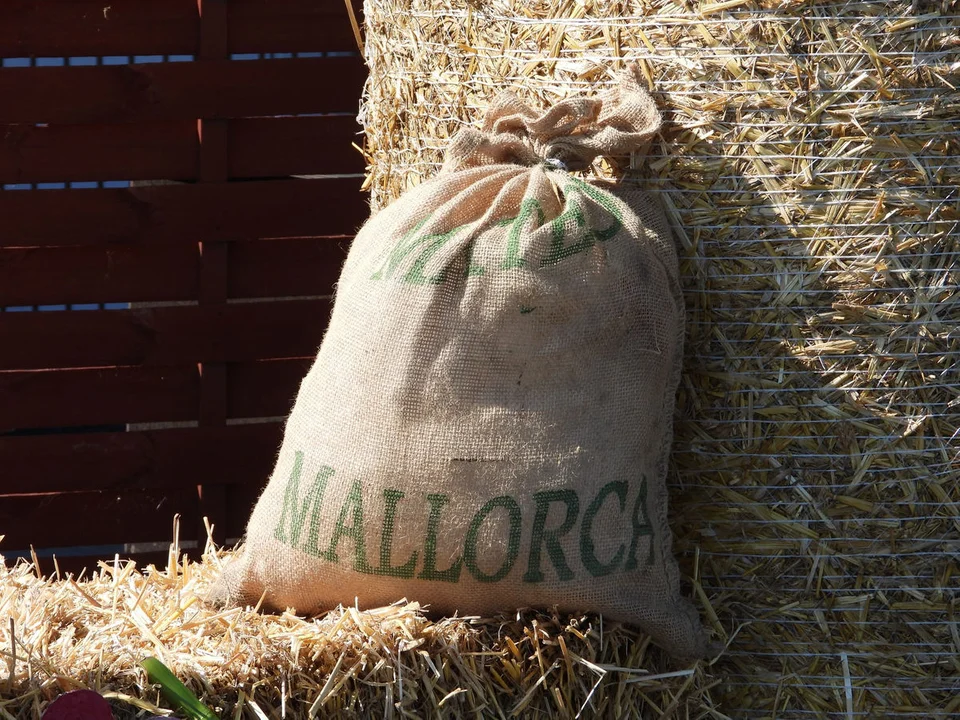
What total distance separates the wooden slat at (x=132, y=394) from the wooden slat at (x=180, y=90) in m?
0.73

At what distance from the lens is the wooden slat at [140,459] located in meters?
3.28

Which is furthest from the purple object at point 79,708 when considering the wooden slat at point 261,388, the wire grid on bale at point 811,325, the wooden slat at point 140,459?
the wooden slat at point 261,388

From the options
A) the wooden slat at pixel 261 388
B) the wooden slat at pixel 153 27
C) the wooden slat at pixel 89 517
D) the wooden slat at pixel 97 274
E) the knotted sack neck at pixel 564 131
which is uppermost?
the wooden slat at pixel 153 27

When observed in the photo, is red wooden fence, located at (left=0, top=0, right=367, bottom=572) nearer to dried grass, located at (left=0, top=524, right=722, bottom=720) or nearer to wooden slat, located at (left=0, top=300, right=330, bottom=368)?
wooden slat, located at (left=0, top=300, right=330, bottom=368)

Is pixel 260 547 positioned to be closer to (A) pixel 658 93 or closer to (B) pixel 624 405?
(B) pixel 624 405

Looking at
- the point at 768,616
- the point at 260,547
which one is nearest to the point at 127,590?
the point at 260,547

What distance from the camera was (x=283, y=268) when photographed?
3354 millimetres

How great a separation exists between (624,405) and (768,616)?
436 mm

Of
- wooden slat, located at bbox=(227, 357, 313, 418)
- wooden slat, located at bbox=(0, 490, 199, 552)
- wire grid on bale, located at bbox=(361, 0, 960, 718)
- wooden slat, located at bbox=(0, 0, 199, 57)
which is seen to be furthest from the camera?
wooden slat, located at bbox=(227, 357, 313, 418)

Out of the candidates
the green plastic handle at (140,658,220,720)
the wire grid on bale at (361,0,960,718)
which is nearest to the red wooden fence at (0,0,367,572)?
the wire grid on bale at (361,0,960,718)

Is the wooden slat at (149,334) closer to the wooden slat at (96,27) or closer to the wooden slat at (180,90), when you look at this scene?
the wooden slat at (180,90)

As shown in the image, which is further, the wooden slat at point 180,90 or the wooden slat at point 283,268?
the wooden slat at point 283,268

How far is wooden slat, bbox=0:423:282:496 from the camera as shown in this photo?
3275 millimetres

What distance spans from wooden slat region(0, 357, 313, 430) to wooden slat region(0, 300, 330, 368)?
44 mm
